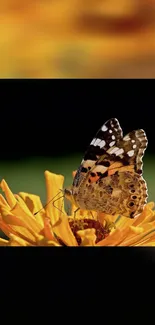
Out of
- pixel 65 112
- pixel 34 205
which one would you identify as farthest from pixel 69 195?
pixel 65 112

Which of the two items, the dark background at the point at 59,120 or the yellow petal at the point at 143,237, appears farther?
the dark background at the point at 59,120

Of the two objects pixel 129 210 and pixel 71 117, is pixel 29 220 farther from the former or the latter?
pixel 71 117

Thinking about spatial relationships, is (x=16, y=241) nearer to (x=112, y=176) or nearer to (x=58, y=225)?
(x=58, y=225)

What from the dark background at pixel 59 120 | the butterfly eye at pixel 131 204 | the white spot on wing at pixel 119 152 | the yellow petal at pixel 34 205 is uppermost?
the dark background at pixel 59 120

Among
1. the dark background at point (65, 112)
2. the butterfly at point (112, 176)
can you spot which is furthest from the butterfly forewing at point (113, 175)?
the dark background at point (65, 112)

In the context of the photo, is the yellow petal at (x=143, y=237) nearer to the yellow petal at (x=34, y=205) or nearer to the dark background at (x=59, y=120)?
the yellow petal at (x=34, y=205)
